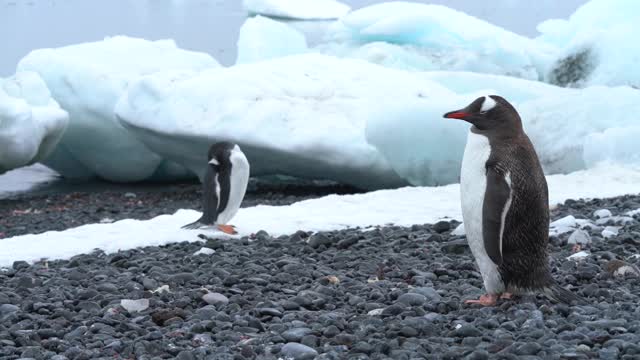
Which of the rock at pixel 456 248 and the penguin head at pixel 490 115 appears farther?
the rock at pixel 456 248

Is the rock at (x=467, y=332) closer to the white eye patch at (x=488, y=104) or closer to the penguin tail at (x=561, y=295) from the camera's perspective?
the penguin tail at (x=561, y=295)

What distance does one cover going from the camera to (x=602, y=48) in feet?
42.5

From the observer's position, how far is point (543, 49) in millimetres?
14266

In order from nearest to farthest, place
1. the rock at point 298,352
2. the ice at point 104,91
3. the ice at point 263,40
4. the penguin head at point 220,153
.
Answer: the rock at point 298,352, the penguin head at point 220,153, the ice at point 104,91, the ice at point 263,40

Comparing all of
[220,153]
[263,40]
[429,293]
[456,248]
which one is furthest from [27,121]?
[429,293]

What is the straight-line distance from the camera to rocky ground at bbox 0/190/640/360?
9.04 feet

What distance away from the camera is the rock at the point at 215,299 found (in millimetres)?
3539

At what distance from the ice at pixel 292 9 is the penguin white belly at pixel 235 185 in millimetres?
9307

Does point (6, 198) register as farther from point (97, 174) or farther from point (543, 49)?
point (543, 49)

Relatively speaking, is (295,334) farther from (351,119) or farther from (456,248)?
(351,119)

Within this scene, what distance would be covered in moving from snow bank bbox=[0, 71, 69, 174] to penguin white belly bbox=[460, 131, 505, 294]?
317 inches

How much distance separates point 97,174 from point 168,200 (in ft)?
8.29

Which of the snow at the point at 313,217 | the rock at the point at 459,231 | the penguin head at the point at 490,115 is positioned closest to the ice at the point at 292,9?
the snow at the point at 313,217

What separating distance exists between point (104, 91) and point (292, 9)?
4296 mm
